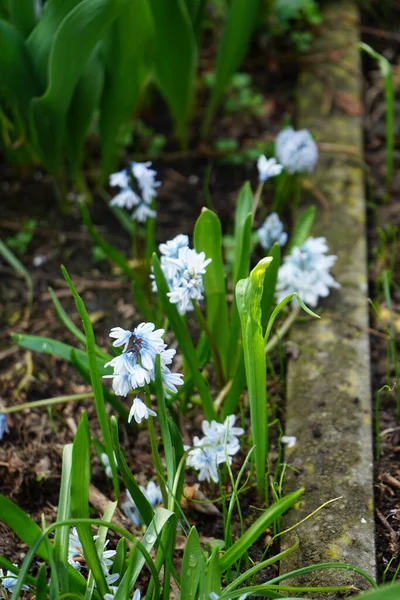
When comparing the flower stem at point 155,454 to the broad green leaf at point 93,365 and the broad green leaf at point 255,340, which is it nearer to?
the broad green leaf at point 93,365

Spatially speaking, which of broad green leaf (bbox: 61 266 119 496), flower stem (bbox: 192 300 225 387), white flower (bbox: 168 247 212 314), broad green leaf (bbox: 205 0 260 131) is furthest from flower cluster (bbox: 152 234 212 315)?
broad green leaf (bbox: 205 0 260 131)

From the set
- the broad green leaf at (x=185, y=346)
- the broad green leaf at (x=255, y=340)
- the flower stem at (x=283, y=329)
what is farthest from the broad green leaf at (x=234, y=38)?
the broad green leaf at (x=255, y=340)

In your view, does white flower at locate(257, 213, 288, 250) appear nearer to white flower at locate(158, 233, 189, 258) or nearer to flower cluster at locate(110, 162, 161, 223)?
flower cluster at locate(110, 162, 161, 223)

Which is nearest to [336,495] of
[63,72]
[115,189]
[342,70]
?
[63,72]

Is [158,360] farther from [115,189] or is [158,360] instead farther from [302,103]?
[302,103]

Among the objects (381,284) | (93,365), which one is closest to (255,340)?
(93,365)
